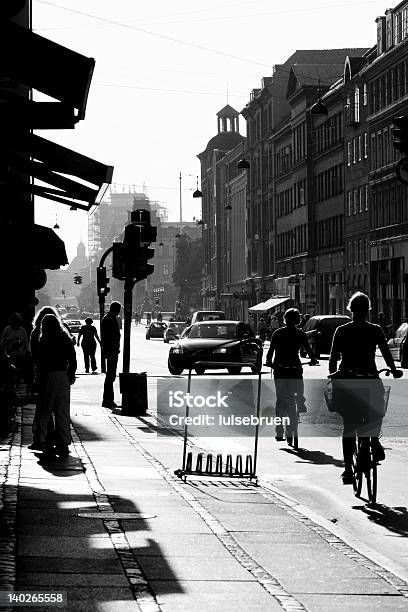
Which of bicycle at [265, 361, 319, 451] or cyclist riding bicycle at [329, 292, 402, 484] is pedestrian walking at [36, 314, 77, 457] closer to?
bicycle at [265, 361, 319, 451]

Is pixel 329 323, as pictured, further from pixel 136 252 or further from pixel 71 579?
pixel 71 579

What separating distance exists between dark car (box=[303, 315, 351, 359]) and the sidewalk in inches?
1616

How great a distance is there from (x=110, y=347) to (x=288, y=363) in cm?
784

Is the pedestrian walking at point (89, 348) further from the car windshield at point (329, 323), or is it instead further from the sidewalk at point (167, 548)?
the sidewalk at point (167, 548)

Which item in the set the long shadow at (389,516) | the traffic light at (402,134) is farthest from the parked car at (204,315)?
the long shadow at (389,516)

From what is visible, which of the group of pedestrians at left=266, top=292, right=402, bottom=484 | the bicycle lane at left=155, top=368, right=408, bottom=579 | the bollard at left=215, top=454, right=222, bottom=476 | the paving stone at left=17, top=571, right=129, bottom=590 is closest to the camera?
the paving stone at left=17, top=571, right=129, bottom=590

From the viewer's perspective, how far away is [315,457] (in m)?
16.9

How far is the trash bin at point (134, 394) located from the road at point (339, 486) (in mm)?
3051

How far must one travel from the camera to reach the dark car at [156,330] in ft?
352

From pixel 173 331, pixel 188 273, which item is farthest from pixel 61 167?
pixel 188 273

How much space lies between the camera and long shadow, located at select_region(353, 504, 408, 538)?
11141mm

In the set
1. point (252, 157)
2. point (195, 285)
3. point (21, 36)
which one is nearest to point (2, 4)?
point (21, 36)

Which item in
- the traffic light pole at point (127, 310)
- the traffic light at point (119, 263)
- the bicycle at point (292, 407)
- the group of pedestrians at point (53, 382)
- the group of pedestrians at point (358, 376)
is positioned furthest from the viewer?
the traffic light pole at point (127, 310)

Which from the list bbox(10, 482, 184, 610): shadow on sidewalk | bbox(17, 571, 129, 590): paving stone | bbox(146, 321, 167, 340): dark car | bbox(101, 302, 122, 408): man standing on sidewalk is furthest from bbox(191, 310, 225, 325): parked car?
bbox(146, 321, 167, 340): dark car
